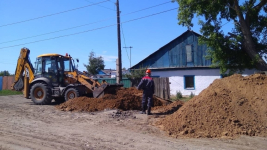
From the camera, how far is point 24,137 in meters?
7.54

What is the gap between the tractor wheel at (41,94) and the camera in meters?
15.4

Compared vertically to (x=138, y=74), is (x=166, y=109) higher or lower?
lower

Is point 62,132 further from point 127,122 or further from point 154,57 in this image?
point 154,57

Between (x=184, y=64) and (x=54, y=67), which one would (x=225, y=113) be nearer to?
(x=54, y=67)

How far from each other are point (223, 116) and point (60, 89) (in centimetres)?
978

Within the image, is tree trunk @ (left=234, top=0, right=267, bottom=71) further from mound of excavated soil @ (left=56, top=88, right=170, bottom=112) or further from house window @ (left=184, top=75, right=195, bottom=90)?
house window @ (left=184, top=75, right=195, bottom=90)

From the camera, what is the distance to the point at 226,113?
832cm

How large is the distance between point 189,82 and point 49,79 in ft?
40.3

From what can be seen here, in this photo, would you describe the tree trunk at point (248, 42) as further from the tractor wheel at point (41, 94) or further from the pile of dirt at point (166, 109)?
the tractor wheel at point (41, 94)

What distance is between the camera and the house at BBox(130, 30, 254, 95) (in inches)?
892

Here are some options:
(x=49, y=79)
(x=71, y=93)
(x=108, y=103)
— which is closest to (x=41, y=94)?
(x=49, y=79)

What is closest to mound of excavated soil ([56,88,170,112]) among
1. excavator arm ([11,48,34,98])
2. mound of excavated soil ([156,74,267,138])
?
mound of excavated soil ([156,74,267,138])

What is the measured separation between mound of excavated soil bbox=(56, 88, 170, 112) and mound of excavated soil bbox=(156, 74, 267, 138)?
3438 millimetres

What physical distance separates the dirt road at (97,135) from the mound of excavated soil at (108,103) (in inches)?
60.3
